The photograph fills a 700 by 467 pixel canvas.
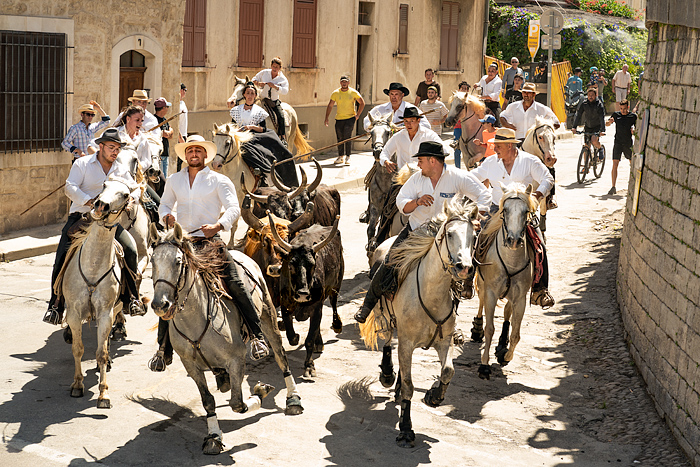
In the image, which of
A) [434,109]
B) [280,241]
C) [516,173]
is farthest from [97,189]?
[434,109]

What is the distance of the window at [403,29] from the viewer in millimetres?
30000

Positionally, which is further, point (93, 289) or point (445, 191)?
point (445, 191)

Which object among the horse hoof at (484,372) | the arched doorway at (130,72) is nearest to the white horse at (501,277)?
the horse hoof at (484,372)

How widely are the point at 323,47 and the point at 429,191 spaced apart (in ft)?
60.6

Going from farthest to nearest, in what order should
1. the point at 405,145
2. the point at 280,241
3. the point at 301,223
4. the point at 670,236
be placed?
1. the point at 405,145
2. the point at 301,223
3. the point at 280,241
4. the point at 670,236

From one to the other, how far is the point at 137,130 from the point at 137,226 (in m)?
2.44

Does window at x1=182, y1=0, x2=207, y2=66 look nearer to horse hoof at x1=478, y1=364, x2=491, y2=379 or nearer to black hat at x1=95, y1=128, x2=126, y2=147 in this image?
black hat at x1=95, y1=128, x2=126, y2=147

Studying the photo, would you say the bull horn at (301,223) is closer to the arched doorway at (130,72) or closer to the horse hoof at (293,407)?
the horse hoof at (293,407)

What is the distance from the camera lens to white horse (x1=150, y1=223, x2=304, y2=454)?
6.99m

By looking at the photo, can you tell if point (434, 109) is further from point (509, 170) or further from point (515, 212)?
point (515, 212)

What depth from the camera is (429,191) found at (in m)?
8.82

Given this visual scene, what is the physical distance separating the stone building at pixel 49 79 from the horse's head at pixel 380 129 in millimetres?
5662

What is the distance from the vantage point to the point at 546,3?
42.3 meters

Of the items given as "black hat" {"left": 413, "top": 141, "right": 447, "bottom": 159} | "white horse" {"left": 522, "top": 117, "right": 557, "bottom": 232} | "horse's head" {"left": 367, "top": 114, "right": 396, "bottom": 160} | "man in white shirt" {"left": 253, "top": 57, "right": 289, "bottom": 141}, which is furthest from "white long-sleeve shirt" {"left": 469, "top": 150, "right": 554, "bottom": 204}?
"man in white shirt" {"left": 253, "top": 57, "right": 289, "bottom": 141}
